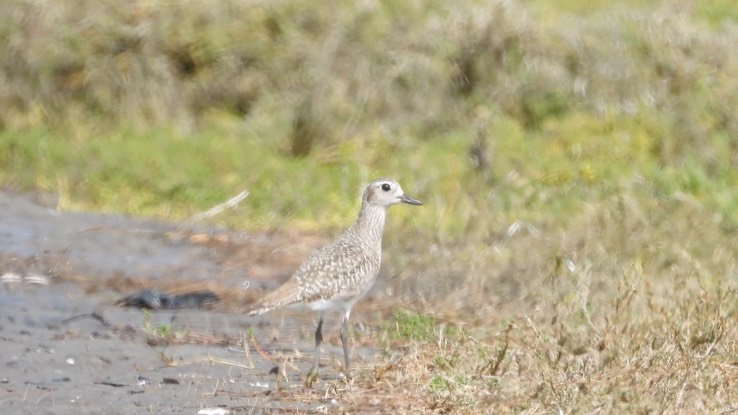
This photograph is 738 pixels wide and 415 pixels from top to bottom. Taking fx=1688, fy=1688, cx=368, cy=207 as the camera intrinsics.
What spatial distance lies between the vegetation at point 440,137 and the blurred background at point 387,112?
1.2 inches

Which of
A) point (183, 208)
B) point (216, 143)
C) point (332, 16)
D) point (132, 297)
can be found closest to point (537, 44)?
point (332, 16)

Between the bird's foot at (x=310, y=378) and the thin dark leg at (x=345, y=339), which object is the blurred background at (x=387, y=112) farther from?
the bird's foot at (x=310, y=378)

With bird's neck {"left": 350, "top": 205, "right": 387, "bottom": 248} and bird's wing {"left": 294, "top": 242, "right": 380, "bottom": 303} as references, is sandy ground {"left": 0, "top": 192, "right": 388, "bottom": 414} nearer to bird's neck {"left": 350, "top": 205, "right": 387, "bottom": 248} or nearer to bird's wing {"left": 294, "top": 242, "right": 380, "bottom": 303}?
bird's wing {"left": 294, "top": 242, "right": 380, "bottom": 303}

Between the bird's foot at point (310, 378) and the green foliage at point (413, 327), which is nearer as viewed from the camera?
the bird's foot at point (310, 378)

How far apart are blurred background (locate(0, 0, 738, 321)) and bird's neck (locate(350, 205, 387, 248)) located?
4.80ft

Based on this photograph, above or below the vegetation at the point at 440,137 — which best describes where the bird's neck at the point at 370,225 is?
above

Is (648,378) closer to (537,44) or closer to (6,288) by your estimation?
(6,288)

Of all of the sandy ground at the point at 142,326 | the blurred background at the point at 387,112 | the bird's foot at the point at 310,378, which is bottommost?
the blurred background at the point at 387,112

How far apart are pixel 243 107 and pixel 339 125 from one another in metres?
1.58

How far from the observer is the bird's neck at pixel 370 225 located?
10.3 m

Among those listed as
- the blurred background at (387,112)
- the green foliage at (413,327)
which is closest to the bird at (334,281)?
the green foliage at (413,327)

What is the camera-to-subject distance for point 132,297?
38.0 feet

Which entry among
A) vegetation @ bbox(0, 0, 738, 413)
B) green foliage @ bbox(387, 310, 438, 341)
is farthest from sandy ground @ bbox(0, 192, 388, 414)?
vegetation @ bbox(0, 0, 738, 413)

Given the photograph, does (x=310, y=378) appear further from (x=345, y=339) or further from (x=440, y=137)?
(x=440, y=137)
